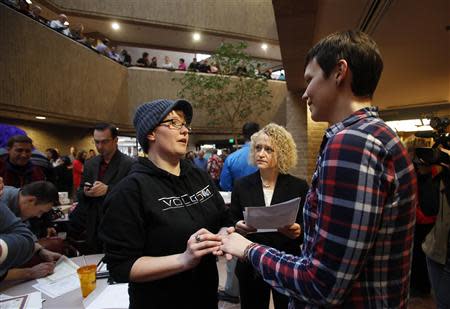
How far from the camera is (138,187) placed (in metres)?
1.22

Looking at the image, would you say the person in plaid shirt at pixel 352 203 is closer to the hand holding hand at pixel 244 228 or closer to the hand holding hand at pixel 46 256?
the hand holding hand at pixel 244 228

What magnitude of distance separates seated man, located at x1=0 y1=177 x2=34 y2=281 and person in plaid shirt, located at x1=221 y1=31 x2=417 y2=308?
1202 millimetres

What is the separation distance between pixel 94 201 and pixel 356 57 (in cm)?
264

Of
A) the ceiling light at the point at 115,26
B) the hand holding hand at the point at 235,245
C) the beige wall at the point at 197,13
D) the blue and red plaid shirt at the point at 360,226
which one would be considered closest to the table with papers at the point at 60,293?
the hand holding hand at the point at 235,245

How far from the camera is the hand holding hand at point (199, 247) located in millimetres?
1065

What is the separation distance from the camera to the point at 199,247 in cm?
106

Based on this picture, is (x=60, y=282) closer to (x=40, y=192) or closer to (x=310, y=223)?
(x=40, y=192)

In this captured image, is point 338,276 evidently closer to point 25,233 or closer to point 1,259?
point 1,259

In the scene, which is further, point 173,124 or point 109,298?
point 109,298

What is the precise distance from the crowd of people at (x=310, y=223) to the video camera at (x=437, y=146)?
0.38ft

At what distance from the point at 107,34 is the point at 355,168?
14.5m

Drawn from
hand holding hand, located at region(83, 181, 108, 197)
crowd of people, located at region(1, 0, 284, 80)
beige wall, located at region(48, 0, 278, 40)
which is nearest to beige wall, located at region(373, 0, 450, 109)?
hand holding hand, located at region(83, 181, 108, 197)

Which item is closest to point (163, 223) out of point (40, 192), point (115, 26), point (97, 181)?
point (40, 192)

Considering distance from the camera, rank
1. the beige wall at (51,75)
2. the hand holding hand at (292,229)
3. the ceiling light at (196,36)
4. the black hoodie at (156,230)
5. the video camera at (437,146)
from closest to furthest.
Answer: the black hoodie at (156,230)
the hand holding hand at (292,229)
the video camera at (437,146)
the beige wall at (51,75)
the ceiling light at (196,36)
